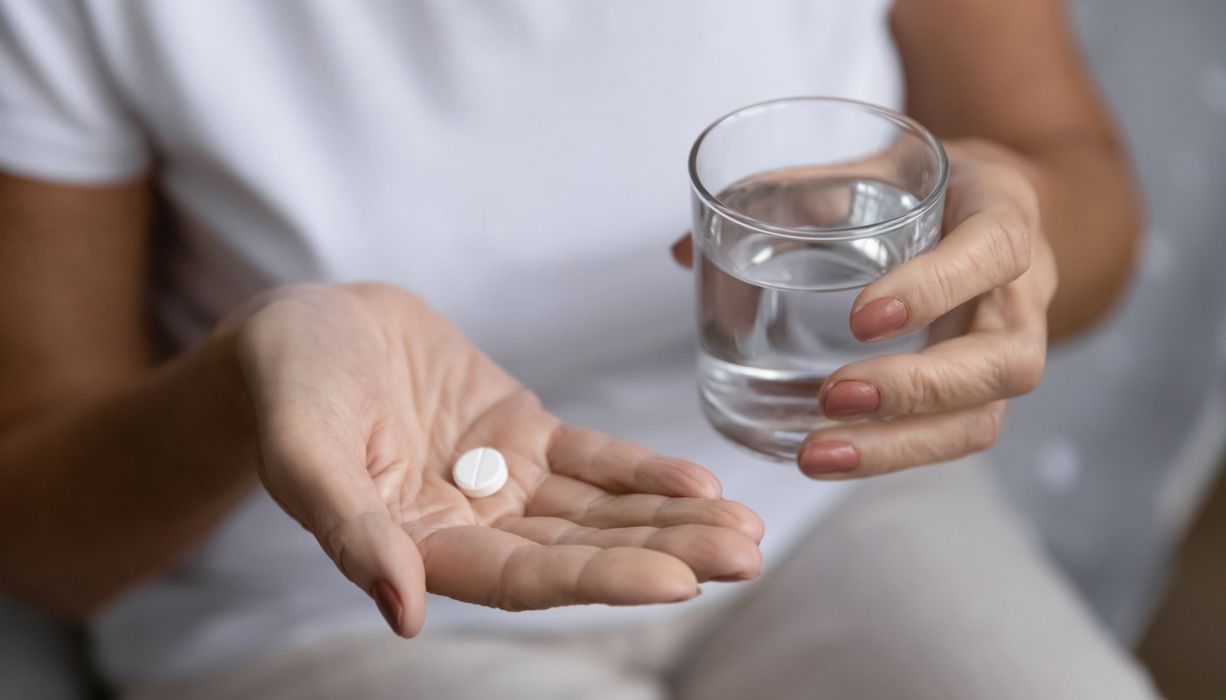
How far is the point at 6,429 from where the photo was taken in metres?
0.95

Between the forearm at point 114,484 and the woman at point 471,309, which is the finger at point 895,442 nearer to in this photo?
the woman at point 471,309

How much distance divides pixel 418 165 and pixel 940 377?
0.46m

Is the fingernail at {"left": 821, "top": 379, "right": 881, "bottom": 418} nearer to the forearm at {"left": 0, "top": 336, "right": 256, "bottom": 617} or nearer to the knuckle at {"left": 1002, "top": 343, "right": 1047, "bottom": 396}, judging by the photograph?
the knuckle at {"left": 1002, "top": 343, "right": 1047, "bottom": 396}

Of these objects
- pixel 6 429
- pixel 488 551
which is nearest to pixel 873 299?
pixel 488 551

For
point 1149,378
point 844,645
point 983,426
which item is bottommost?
point 1149,378

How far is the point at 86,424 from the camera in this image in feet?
2.88

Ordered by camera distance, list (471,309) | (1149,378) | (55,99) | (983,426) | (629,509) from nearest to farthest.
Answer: (629,509) → (983,426) → (55,99) → (471,309) → (1149,378)

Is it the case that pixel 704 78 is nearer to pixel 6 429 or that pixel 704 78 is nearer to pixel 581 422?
pixel 581 422

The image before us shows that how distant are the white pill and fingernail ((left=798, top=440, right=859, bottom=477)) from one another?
177 mm

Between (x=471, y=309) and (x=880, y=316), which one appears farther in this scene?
(x=471, y=309)

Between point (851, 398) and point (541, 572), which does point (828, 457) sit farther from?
point (541, 572)

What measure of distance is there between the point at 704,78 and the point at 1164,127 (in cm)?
70

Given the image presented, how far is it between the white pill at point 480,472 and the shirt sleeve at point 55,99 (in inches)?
16.5

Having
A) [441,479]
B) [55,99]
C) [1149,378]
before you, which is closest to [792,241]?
[441,479]
